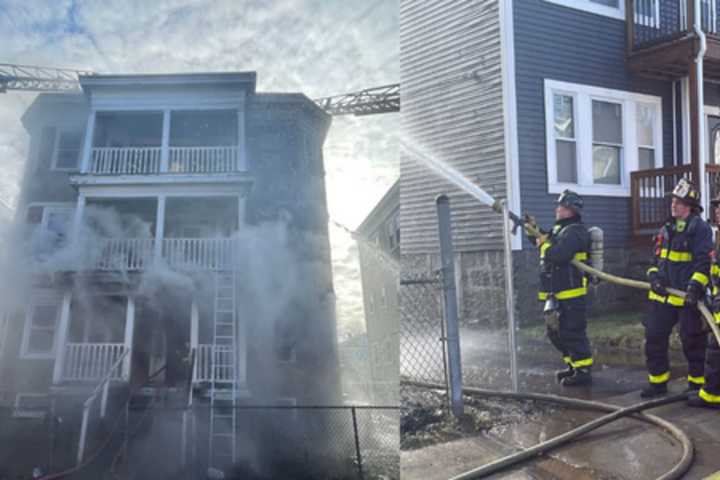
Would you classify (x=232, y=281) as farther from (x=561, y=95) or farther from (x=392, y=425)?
(x=561, y=95)

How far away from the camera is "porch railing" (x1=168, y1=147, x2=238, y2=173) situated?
3.41 ft

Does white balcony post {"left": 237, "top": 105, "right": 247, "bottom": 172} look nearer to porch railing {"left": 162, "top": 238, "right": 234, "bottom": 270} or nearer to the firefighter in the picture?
porch railing {"left": 162, "top": 238, "right": 234, "bottom": 270}

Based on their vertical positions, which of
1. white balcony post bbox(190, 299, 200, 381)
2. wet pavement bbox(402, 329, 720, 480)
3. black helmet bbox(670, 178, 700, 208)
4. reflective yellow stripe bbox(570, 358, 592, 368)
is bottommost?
wet pavement bbox(402, 329, 720, 480)

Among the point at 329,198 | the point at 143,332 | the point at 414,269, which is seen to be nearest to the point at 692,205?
the point at 414,269

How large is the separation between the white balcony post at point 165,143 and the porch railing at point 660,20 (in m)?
8.64

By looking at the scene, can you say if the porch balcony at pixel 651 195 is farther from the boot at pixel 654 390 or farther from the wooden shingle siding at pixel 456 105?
the boot at pixel 654 390

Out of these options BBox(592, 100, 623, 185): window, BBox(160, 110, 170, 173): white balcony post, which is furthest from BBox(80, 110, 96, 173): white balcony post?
BBox(592, 100, 623, 185): window

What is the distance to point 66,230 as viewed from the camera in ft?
3.12

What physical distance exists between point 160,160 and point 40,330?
36 centimetres

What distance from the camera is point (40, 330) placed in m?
0.95

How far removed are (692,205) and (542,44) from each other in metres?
4.14

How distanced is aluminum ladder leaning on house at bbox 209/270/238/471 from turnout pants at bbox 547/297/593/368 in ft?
12.5

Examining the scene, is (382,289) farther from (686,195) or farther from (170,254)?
(686,195)

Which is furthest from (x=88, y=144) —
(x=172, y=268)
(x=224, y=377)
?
(x=224, y=377)
